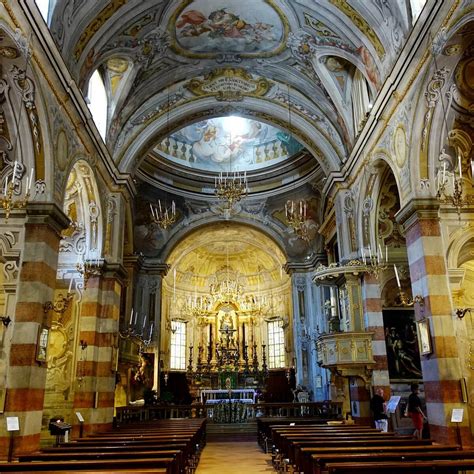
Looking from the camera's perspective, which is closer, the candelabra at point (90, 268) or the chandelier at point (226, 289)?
the candelabra at point (90, 268)

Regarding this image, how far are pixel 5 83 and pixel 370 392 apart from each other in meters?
11.2

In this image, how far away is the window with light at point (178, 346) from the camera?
2648 cm

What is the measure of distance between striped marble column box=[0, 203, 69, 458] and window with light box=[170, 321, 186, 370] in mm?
17575

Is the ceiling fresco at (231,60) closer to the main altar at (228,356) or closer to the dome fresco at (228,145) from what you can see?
the dome fresco at (228,145)

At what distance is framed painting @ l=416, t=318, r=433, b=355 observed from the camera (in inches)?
356

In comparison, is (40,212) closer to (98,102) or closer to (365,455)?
(98,102)

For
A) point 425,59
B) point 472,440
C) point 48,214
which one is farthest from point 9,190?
point 472,440

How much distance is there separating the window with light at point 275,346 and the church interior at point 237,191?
178 centimetres

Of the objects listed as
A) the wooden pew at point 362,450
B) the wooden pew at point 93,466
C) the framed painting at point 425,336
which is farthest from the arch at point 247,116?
the wooden pew at point 93,466

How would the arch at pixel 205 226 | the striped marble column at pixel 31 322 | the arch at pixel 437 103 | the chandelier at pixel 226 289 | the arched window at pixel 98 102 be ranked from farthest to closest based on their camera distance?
the chandelier at pixel 226 289
the arch at pixel 205 226
the arched window at pixel 98 102
the arch at pixel 437 103
the striped marble column at pixel 31 322

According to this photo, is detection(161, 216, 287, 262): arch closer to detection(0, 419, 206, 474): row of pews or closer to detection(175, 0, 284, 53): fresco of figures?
detection(175, 0, 284, 53): fresco of figures

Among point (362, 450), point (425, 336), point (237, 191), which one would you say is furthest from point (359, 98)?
point (362, 450)

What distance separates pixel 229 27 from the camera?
13617mm

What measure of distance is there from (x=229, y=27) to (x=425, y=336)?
9.74 m
